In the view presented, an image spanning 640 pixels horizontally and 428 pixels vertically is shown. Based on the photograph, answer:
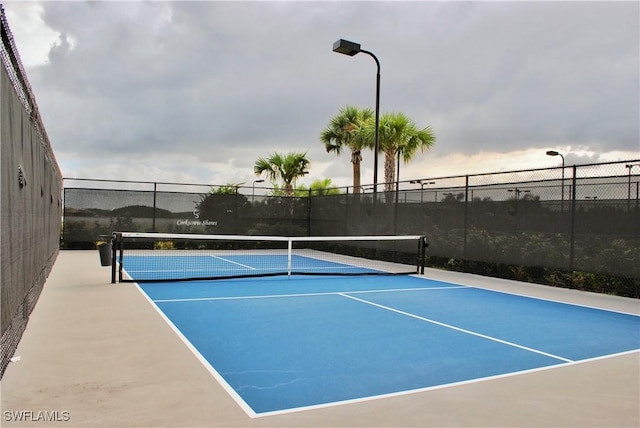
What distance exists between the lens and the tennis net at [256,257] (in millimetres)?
11645

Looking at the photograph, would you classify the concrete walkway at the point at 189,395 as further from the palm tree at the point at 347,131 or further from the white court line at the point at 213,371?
the palm tree at the point at 347,131

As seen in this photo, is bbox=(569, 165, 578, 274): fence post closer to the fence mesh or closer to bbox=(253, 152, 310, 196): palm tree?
the fence mesh

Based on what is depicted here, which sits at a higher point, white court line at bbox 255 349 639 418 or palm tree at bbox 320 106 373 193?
palm tree at bbox 320 106 373 193

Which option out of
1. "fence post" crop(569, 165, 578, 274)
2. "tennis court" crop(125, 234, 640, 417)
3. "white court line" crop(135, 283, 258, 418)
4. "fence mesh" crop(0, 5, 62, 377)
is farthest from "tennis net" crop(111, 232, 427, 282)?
"fence mesh" crop(0, 5, 62, 377)

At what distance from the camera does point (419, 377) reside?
4531 mm

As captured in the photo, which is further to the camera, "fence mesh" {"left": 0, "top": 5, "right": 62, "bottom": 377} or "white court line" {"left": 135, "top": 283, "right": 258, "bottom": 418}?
"fence mesh" {"left": 0, "top": 5, "right": 62, "bottom": 377}

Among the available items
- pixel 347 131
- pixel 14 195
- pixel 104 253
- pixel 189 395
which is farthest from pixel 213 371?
pixel 347 131

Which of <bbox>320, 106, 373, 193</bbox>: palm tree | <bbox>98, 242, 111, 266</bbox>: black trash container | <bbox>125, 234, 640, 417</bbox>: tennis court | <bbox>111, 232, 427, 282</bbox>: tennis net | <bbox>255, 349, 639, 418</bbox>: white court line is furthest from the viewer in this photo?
<bbox>320, 106, 373, 193</bbox>: palm tree

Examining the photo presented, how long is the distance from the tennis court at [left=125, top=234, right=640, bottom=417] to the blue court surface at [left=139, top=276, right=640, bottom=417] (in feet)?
0.05

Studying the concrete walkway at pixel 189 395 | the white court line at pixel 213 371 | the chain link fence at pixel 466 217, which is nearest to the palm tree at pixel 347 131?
the chain link fence at pixel 466 217

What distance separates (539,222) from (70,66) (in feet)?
42.7

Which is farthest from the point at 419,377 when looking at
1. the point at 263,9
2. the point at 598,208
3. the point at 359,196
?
the point at 359,196

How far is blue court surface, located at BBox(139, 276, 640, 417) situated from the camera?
14.2ft

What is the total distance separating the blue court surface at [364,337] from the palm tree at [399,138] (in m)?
12.8
